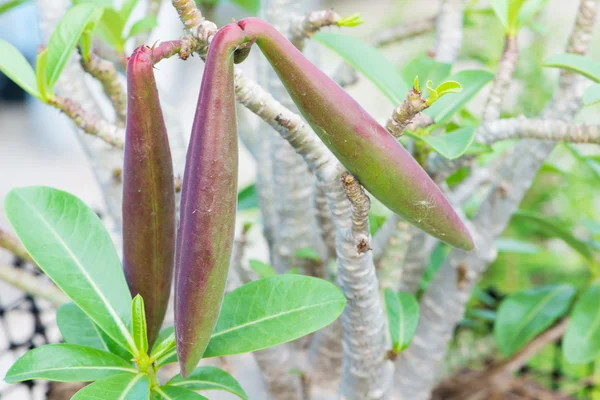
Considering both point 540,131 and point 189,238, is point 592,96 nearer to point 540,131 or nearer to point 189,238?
point 540,131

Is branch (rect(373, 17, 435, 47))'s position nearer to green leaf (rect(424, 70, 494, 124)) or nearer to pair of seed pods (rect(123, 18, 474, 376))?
green leaf (rect(424, 70, 494, 124))

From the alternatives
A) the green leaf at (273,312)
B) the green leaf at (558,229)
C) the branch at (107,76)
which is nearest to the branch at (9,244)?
the branch at (107,76)

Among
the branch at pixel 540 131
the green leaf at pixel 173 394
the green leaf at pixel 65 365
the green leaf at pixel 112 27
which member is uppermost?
the green leaf at pixel 112 27

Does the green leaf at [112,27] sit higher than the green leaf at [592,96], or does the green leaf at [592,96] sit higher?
the green leaf at [112,27]

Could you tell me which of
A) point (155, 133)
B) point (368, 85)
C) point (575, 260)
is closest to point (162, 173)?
point (155, 133)

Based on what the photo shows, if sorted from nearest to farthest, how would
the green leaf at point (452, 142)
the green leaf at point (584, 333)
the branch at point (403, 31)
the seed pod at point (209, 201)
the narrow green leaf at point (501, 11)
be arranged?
1. the seed pod at point (209, 201)
2. the green leaf at point (452, 142)
3. the narrow green leaf at point (501, 11)
4. the green leaf at point (584, 333)
5. the branch at point (403, 31)

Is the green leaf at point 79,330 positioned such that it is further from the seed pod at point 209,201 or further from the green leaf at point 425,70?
the green leaf at point 425,70

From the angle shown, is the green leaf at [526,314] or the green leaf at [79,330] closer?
the green leaf at [79,330]

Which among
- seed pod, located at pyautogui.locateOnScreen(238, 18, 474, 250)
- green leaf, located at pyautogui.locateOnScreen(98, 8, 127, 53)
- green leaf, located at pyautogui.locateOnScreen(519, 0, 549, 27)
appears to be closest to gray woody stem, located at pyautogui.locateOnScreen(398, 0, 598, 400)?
green leaf, located at pyautogui.locateOnScreen(519, 0, 549, 27)
